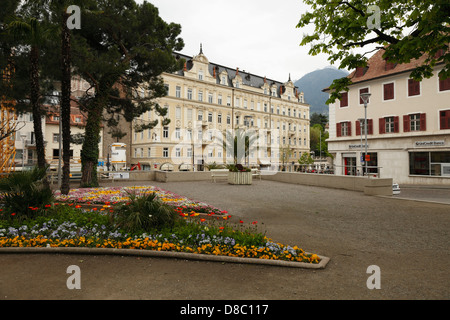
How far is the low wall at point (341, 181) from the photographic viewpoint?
1469 cm

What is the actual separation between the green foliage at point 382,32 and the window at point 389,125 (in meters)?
24.0

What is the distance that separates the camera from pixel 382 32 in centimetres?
937

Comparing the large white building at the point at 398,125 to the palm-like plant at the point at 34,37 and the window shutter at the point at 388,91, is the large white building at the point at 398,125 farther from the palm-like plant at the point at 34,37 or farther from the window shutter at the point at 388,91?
the palm-like plant at the point at 34,37

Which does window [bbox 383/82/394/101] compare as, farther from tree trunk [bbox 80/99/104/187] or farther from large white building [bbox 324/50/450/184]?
tree trunk [bbox 80/99/104/187]

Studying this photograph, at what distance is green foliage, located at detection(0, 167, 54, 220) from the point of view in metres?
7.25

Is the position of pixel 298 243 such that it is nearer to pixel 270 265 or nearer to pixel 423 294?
pixel 270 265

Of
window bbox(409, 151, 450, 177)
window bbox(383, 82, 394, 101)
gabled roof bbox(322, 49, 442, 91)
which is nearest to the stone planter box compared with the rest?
gabled roof bbox(322, 49, 442, 91)

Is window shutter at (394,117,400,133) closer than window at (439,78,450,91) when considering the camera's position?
No

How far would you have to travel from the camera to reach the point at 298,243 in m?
6.25

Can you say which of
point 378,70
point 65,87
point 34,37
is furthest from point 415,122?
point 34,37

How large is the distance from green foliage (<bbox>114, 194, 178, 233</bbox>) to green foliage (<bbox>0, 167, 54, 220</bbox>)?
2.33 metres

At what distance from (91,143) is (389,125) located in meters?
30.4

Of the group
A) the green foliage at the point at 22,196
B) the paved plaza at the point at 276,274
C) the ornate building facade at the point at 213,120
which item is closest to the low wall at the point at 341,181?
the paved plaza at the point at 276,274
